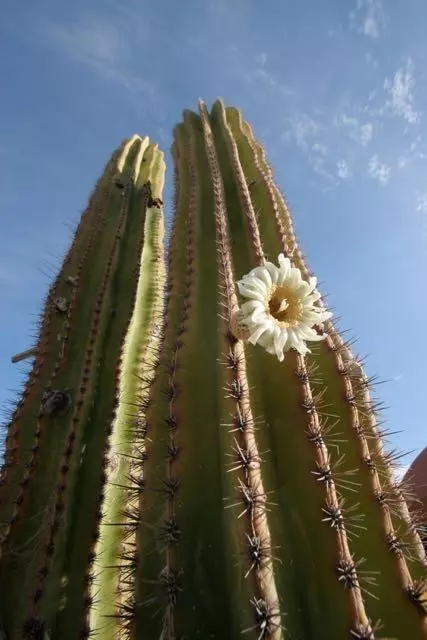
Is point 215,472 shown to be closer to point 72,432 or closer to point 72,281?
point 72,432

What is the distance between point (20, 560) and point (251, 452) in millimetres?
1632

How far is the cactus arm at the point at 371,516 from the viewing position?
1.46m

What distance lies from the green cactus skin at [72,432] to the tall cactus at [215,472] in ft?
0.04

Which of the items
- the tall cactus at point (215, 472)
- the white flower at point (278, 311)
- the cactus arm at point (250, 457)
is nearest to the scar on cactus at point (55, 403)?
the tall cactus at point (215, 472)

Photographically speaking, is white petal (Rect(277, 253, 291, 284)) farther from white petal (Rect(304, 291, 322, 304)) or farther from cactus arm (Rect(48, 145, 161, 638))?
cactus arm (Rect(48, 145, 161, 638))

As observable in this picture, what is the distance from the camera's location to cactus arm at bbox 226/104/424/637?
1.46 metres

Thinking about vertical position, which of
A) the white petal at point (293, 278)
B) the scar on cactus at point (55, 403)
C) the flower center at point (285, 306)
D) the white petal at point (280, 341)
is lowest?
the white petal at point (280, 341)

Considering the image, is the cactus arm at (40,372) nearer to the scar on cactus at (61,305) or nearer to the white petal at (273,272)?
the scar on cactus at (61,305)

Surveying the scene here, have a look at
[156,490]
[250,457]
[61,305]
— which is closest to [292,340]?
[250,457]

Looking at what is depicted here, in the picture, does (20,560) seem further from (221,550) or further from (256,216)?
(256,216)

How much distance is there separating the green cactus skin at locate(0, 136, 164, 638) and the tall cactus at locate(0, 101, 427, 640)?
0.04ft

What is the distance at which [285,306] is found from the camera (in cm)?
201

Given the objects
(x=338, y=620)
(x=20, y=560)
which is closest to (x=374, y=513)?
(x=338, y=620)

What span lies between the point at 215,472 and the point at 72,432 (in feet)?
4.46
